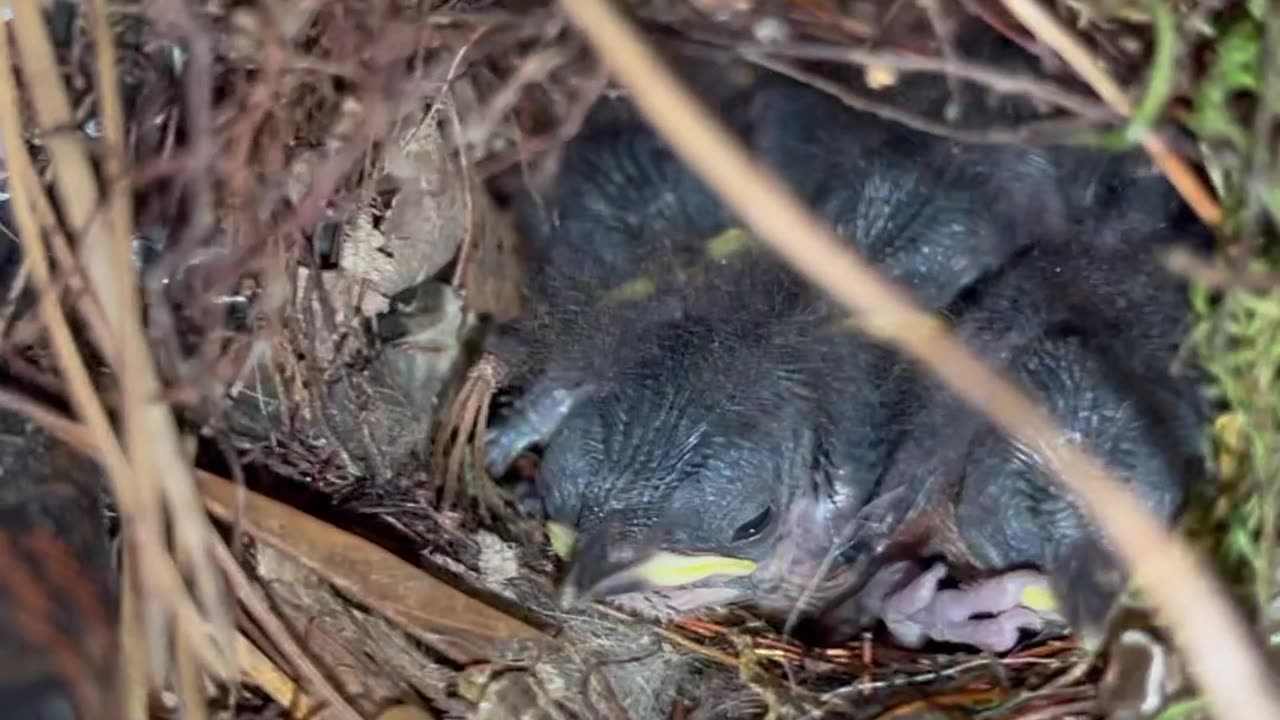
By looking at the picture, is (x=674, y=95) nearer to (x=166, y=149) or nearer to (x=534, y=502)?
(x=166, y=149)

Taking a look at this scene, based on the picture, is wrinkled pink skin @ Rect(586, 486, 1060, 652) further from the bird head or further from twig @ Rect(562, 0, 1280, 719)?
twig @ Rect(562, 0, 1280, 719)

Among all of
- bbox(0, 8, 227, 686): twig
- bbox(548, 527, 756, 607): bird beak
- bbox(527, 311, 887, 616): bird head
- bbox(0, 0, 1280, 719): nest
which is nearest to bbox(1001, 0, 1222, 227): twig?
bbox(0, 0, 1280, 719): nest

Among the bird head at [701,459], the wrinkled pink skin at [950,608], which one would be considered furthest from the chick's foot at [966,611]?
the bird head at [701,459]

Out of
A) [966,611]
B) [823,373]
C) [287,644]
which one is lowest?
[287,644]

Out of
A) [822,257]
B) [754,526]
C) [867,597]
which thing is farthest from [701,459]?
[822,257]

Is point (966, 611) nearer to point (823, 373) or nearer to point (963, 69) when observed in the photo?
point (823, 373)

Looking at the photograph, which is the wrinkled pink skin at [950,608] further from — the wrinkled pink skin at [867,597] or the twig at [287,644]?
the twig at [287,644]

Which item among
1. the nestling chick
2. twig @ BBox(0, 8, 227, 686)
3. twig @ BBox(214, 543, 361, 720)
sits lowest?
twig @ BBox(214, 543, 361, 720)

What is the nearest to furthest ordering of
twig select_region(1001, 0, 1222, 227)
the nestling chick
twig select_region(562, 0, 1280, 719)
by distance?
twig select_region(562, 0, 1280, 719) → twig select_region(1001, 0, 1222, 227) → the nestling chick

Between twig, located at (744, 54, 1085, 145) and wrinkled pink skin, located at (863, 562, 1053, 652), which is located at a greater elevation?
twig, located at (744, 54, 1085, 145)
